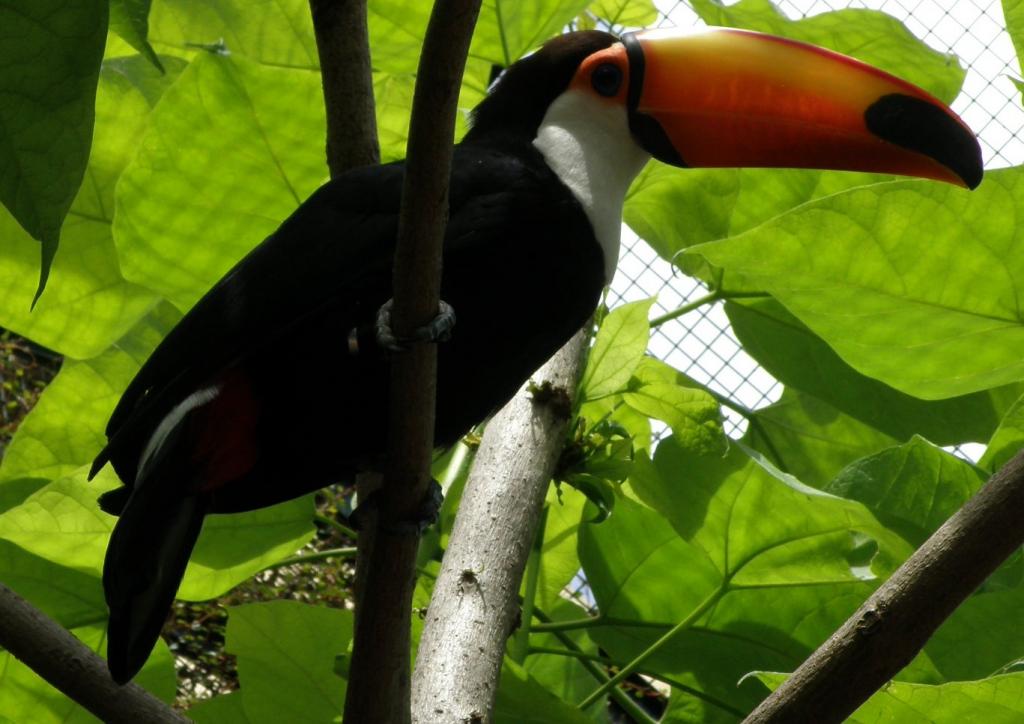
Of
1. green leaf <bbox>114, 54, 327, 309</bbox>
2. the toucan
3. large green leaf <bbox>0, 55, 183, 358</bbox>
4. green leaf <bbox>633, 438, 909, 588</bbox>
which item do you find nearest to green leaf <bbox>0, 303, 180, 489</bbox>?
large green leaf <bbox>0, 55, 183, 358</bbox>

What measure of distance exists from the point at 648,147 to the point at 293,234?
0.47 meters

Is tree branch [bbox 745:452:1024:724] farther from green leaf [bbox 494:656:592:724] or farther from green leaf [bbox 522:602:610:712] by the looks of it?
green leaf [bbox 522:602:610:712]

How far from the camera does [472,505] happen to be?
1.34 meters

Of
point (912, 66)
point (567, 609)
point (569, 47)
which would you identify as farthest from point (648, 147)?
point (567, 609)

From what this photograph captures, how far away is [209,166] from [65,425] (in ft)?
1.19

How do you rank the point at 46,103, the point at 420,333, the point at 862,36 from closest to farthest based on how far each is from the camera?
1. the point at 46,103
2. the point at 420,333
3. the point at 862,36

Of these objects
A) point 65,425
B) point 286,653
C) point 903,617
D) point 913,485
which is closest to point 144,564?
point 286,653

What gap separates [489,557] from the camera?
1.29m

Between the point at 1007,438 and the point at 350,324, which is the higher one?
the point at 350,324

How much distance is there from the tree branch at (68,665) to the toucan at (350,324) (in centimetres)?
6

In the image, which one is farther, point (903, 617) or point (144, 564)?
point (144, 564)

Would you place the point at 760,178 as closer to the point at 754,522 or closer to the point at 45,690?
the point at 754,522

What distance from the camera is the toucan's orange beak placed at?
1481 millimetres

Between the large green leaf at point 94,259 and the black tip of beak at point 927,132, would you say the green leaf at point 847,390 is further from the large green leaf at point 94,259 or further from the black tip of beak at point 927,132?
the large green leaf at point 94,259
